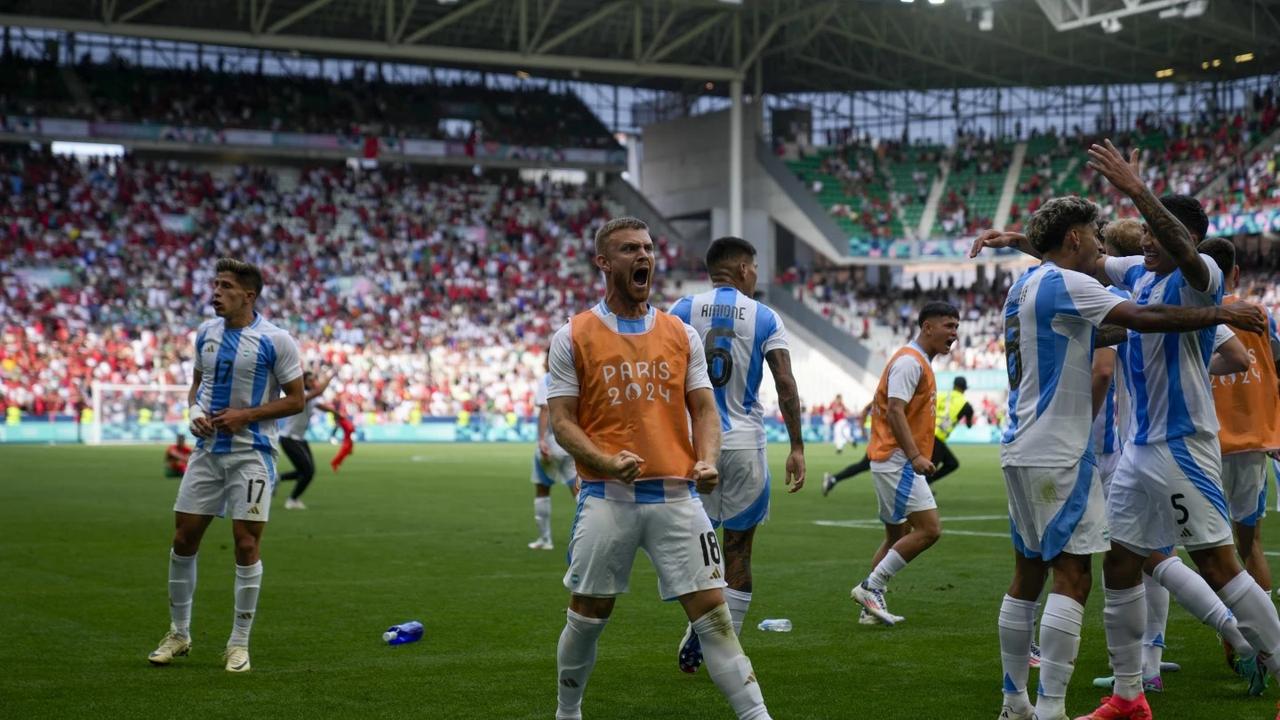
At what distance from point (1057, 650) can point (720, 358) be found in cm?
294

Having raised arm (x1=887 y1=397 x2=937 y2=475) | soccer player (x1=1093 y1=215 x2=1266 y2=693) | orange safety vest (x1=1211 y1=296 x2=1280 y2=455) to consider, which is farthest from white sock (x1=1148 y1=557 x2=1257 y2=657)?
raised arm (x1=887 y1=397 x2=937 y2=475)

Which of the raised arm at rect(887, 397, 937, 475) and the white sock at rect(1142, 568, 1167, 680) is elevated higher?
the raised arm at rect(887, 397, 937, 475)

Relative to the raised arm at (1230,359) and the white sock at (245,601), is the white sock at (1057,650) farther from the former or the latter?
the white sock at (245,601)

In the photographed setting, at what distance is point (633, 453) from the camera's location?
6109 millimetres

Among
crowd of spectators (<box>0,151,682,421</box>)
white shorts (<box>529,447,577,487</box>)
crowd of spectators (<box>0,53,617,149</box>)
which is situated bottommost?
white shorts (<box>529,447,577,487</box>)

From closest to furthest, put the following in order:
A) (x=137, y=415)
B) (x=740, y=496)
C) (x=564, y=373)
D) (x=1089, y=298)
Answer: (x=564, y=373) → (x=1089, y=298) → (x=740, y=496) → (x=137, y=415)

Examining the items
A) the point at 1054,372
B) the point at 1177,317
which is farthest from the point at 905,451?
the point at 1177,317

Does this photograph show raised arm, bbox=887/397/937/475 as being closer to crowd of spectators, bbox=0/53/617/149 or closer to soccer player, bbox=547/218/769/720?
soccer player, bbox=547/218/769/720

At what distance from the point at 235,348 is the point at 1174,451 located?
5634 mm

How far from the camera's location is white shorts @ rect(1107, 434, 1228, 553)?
6730 millimetres

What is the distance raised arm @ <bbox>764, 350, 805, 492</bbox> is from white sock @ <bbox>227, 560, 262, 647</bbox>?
10.8 ft

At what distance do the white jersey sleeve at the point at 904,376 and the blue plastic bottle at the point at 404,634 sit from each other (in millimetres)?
3802

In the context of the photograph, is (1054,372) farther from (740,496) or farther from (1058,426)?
(740,496)

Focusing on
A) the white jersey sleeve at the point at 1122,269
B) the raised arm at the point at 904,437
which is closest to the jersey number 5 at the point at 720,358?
the raised arm at the point at 904,437
